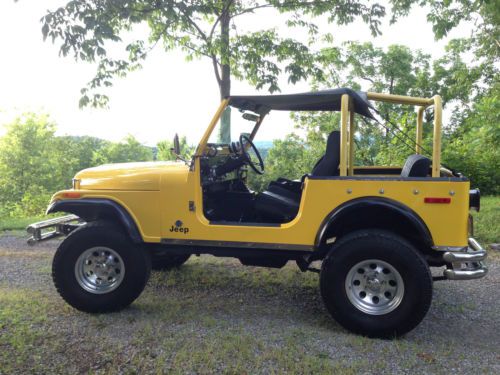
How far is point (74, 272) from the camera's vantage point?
157 inches

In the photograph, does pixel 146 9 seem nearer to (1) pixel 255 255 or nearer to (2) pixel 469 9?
→ (1) pixel 255 255

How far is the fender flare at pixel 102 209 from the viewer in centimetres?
398

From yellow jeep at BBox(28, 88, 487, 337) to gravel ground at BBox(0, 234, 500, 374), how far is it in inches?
11.5

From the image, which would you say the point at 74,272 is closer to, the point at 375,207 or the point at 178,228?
the point at 178,228

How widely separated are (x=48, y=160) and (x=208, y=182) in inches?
1153

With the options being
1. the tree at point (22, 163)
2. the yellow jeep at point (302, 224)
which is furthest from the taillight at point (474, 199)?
the tree at point (22, 163)

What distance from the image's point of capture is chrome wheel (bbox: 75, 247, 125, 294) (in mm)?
4008

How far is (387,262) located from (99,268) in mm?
2560

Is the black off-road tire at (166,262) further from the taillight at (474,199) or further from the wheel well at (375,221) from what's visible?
the taillight at (474,199)

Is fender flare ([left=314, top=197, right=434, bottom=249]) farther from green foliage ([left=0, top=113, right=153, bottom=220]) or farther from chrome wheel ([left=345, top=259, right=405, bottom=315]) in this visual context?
green foliage ([left=0, top=113, right=153, bottom=220])

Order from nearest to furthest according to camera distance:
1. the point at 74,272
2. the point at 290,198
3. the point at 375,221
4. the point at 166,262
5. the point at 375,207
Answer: the point at 375,207
the point at 375,221
the point at 74,272
the point at 290,198
the point at 166,262

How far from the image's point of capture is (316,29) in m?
8.31

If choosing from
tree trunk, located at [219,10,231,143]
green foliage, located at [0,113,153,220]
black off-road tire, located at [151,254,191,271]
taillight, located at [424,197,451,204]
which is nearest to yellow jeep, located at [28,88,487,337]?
taillight, located at [424,197,451,204]

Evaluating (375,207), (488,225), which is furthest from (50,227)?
(488,225)
